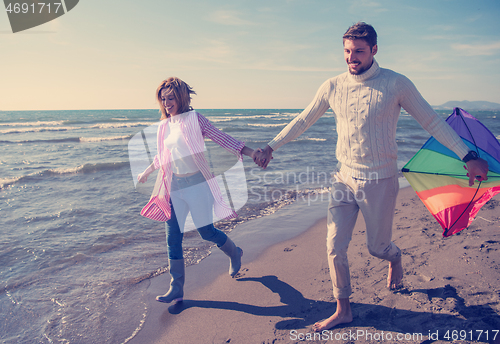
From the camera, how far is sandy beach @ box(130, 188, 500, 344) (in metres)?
2.35

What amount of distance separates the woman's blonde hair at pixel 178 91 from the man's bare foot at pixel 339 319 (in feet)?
7.31

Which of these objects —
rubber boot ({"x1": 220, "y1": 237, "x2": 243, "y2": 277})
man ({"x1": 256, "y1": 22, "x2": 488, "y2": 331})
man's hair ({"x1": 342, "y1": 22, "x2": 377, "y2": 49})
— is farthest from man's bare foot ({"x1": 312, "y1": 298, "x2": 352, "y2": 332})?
man's hair ({"x1": 342, "y1": 22, "x2": 377, "y2": 49})

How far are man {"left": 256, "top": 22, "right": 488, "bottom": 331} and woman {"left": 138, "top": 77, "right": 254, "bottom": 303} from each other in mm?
990

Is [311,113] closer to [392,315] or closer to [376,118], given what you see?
[376,118]

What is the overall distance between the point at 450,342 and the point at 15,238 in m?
5.46

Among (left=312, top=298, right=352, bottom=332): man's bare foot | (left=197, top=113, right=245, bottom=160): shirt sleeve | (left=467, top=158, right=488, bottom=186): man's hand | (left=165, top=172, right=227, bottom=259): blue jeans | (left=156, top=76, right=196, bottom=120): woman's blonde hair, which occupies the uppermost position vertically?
(left=156, top=76, right=196, bottom=120): woman's blonde hair

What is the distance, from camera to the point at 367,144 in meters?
2.38

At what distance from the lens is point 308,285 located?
129 inches

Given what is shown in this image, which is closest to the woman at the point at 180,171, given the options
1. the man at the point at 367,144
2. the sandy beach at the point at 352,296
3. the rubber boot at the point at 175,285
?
the rubber boot at the point at 175,285

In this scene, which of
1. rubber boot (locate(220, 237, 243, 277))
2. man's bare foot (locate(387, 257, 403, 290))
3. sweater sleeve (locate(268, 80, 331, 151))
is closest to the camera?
sweater sleeve (locate(268, 80, 331, 151))

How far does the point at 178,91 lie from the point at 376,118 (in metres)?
1.75

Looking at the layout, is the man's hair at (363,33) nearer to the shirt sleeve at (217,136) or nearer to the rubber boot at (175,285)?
the shirt sleeve at (217,136)

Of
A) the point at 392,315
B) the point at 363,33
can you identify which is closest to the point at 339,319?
the point at 392,315

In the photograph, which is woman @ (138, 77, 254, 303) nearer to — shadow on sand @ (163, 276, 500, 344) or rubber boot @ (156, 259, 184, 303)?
rubber boot @ (156, 259, 184, 303)
